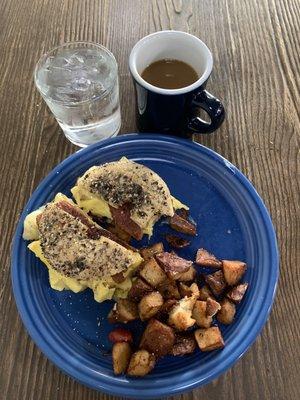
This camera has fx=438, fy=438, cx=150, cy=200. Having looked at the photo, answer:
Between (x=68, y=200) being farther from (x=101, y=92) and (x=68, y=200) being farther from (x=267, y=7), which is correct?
(x=267, y=7)

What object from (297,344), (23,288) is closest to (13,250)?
(23,288)

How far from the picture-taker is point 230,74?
1.43 m

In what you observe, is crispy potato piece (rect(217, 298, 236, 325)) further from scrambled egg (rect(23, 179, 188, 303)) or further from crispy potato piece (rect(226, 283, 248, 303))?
scrambled egg (rect(23, 179, 188, 303))

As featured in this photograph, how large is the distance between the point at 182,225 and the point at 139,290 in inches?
8.1

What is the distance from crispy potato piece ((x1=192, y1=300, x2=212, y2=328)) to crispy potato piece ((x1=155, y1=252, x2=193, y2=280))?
0.27 ft

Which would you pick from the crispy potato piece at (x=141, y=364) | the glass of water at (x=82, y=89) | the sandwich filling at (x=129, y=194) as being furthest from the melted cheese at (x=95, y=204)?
the crispy potato piece at (x=141, y=364)

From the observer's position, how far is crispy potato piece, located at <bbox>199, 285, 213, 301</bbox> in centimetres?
103

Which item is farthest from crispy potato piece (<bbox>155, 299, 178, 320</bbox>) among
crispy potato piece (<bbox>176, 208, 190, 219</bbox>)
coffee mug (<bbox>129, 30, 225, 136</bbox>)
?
coffee mug (<bbox>129, 30, 225, 136</bbox>)

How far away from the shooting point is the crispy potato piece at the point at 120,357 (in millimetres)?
965

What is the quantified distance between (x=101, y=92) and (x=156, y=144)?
207mm

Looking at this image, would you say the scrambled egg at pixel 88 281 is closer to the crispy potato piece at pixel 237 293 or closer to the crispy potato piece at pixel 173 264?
the crispy potato piece at pixel 173 264

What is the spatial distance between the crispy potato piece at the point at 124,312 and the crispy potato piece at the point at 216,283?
19 centimetres

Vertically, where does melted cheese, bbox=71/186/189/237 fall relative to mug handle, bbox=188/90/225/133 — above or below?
below

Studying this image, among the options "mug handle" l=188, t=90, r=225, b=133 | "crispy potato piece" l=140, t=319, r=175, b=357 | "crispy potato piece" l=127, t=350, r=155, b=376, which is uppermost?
"mug handle" l=188, t=90, r=225, b=133
